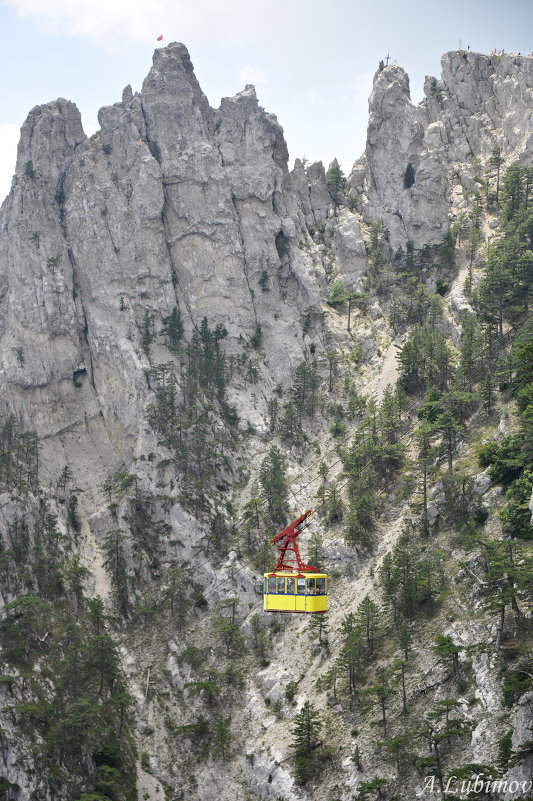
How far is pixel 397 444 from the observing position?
95.8 metres

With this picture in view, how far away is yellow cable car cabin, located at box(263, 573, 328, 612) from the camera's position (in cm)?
6181

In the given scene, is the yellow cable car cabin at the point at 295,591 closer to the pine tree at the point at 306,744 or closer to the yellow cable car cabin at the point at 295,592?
the yellow cable car cabin at the point at 295,592

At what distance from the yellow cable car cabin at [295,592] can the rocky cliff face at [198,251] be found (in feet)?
94.0

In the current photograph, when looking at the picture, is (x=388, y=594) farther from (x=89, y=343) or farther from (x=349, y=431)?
(x=89, y=343)

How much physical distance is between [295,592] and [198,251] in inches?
3082

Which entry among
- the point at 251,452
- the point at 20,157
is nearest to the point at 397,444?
the point at 251,452

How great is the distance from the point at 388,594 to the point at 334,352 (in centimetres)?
4880

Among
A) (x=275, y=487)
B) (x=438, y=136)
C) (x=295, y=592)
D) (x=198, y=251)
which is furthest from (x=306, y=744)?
(x=438, y=136)

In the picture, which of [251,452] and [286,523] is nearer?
[286,523]

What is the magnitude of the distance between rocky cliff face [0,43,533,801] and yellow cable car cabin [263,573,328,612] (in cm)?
2865

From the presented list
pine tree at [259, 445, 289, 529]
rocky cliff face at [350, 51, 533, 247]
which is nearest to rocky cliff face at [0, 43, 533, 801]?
rocky cliff face at [350, 51, 533, 247]

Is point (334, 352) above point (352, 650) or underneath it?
above

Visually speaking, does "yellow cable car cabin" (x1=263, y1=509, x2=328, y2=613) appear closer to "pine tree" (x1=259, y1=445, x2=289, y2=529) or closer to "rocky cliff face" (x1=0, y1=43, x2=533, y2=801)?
"rocky cliff face" (x1=0, y1=43, x2=533, y2=801)

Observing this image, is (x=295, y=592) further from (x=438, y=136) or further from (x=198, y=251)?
(x=438, y=136)
